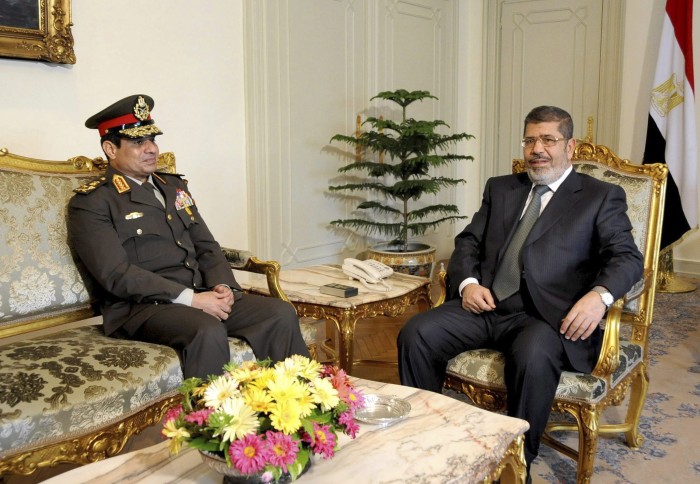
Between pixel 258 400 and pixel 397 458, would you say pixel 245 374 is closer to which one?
pixel 258 400

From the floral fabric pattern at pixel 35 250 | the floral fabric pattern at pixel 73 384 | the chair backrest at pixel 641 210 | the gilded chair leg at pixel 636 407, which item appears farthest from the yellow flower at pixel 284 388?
the gilded chair leg at pixel 636 407

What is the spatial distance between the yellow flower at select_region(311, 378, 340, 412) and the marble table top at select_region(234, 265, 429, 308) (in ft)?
4.38

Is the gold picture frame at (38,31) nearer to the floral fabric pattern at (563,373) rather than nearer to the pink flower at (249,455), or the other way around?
the floral fabric pattern at (563,373)

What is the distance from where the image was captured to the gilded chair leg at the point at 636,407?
2.72 m

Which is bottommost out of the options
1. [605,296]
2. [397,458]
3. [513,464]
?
[513,464]

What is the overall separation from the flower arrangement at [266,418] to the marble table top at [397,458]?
0.44ft

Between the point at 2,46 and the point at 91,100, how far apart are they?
536 mm

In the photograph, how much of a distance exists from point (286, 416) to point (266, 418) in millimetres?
50

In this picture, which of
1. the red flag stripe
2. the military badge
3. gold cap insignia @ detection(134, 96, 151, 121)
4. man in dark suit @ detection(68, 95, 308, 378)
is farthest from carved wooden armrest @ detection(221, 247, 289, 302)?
the red flag stripe

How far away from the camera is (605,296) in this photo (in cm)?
241

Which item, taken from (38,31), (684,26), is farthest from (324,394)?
(684,26)

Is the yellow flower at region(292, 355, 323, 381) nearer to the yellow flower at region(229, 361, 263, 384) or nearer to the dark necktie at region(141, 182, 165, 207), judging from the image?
the yellow flower at region(229, 361, 263, 384)

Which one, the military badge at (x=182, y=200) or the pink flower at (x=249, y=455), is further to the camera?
the military badge at (x=182, y=200)

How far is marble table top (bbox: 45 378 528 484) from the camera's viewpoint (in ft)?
5.22
